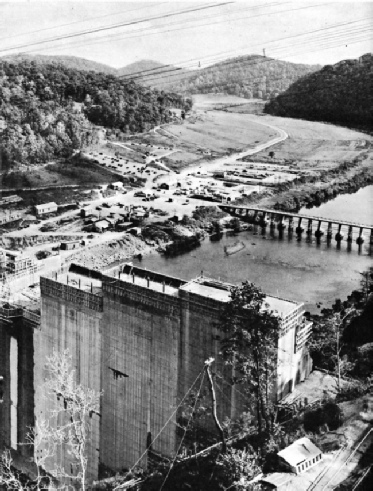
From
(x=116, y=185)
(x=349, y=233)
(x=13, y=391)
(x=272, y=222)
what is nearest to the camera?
(x=13, y=391)

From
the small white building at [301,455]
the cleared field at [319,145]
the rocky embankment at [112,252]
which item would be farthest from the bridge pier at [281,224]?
the small white building at [301,455]

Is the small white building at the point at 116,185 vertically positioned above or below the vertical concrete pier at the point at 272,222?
above

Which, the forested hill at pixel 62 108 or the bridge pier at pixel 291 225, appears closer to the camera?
the bridge pier at pixel 291 225

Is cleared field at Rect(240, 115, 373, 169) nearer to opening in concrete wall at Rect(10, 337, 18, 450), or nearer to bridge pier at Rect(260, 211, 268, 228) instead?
bridge pier at Rect(260, 211, 268, 228)

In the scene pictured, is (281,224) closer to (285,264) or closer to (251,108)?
(285,264)

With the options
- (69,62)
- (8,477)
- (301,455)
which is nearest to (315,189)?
(69,62)

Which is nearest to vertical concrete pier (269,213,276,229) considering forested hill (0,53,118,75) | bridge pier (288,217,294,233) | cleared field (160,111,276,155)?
bridge pier (288,217,294,233)

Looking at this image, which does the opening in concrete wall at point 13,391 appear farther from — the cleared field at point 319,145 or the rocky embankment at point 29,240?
the cleared field at point 319,145
